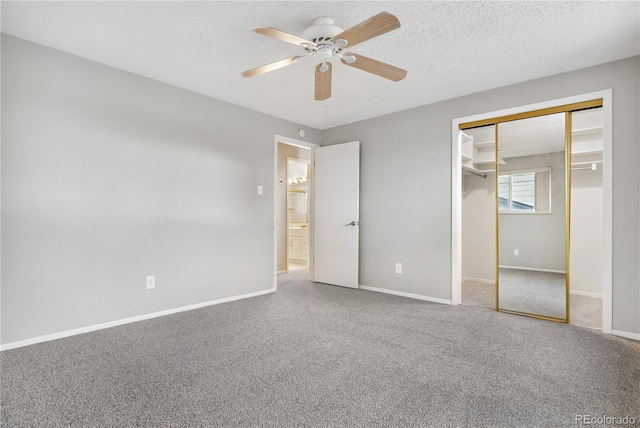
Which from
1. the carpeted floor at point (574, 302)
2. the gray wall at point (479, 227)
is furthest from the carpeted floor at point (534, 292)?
the gray wall at point (479, 227)

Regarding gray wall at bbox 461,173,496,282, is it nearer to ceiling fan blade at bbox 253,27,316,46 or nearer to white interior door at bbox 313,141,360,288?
white interior door at bbox 313,141,360,288

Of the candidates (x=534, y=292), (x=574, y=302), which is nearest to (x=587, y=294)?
(x=574, y=302)

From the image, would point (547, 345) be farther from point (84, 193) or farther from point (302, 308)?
point (84, 193)

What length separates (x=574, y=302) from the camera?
12.4ft

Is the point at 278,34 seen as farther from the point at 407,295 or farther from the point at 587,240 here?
the point at 587,240

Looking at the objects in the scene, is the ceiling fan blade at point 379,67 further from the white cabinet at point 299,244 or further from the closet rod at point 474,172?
the white cabinet at point 299,244

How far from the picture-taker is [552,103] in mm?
3191

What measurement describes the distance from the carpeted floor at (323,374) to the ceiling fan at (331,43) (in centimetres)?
208

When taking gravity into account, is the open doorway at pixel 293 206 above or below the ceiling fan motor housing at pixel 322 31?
below

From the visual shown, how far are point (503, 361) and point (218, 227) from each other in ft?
10.0

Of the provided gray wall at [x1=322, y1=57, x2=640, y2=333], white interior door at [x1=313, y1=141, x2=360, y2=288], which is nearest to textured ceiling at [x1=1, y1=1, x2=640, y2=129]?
gray wall at [x1=322, y1=57, x2=640, y2=333]

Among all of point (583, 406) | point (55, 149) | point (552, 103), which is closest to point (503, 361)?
point (583, 406)

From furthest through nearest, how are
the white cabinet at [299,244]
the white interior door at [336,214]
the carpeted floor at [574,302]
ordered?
the white cabinet at [299,244]
the white interior door at [336,214]
the carpeted floor at [574,302]

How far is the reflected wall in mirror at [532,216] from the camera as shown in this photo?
3.31 metres
